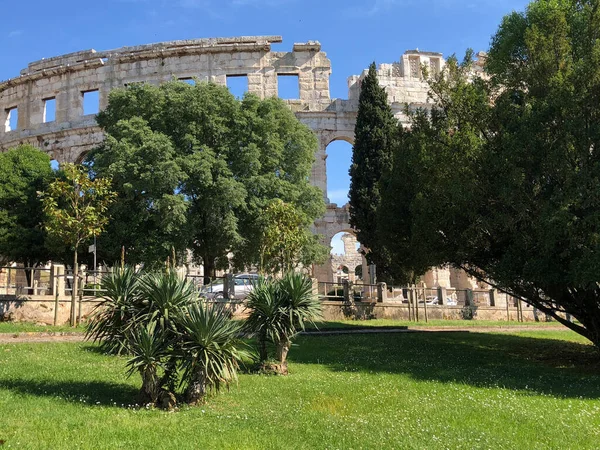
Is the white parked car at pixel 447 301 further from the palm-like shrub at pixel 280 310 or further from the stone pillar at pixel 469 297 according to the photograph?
the palm-like shrub at pixel 280 310

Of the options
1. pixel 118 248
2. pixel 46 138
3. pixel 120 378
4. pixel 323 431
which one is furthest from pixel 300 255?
pixel 46 138

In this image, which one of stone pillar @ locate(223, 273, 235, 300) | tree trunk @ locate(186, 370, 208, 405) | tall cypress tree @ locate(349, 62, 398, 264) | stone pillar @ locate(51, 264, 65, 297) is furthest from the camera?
tall cypress tree @ locate(349, 62, 398, 264)

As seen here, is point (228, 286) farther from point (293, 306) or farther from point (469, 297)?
point (469, 297)

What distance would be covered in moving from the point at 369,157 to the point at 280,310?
67.7ft

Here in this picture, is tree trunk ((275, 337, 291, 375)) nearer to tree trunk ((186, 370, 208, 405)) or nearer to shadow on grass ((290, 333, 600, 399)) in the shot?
shadow on grass ((290, 333, 600, 399))

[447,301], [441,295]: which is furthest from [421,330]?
[447,301]

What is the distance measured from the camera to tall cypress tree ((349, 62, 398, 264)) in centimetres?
3025

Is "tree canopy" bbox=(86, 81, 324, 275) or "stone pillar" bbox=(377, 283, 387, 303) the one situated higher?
"tree canopy" bbox=(86, 81, 324, 275)

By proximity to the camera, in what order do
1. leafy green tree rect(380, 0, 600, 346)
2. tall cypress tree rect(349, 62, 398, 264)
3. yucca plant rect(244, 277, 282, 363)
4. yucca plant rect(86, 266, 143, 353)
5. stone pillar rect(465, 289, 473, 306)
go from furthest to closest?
tall cypress tree rect(349, 62, 398, 264), stone pillar rect(465, 289, 473, 306), leafy green tree rect(380, 0, 600, 346), yucca plant rect(244, 277, 282, 363), yucca plant rect(86, 266, 143, 353)

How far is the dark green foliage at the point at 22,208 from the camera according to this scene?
26938mm

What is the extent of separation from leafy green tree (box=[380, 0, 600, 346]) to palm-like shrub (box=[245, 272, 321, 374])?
549 centimetres

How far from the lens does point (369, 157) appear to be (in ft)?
101

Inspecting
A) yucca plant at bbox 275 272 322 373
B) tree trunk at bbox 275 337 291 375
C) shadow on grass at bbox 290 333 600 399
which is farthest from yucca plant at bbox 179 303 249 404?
shadow on grass at bbox 290 333 600 399

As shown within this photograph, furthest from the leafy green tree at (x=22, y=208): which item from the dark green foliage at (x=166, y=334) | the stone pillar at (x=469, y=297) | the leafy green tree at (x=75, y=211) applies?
the stone pillar at (x=469, y=297)
